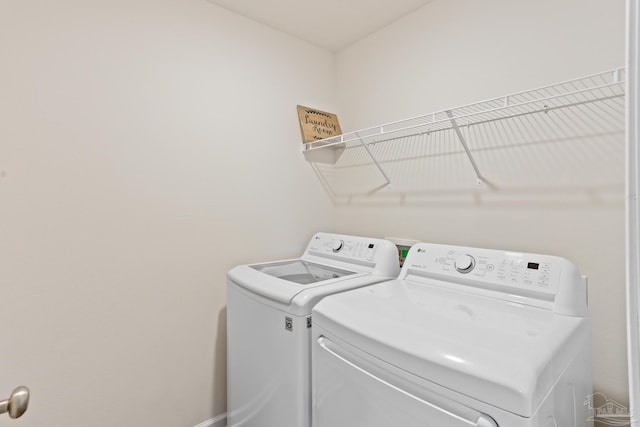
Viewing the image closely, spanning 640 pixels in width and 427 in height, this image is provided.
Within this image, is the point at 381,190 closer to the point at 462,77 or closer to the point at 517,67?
the point at 462,77

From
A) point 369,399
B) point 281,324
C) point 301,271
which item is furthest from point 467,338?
point 301,271

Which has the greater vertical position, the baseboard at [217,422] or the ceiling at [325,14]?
the ceiling at [325,14]

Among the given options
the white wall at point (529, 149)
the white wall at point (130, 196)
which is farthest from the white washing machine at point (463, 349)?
the white wall at point (130, 196)

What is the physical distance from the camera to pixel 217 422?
1781mm

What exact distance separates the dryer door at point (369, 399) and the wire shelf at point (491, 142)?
40.2 inches

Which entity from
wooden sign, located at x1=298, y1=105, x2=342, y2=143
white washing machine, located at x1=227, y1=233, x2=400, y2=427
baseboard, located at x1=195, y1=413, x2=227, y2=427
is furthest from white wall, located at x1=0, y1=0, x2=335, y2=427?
white washing machine, located at x1=227, y1=233, x2=400, y2=427

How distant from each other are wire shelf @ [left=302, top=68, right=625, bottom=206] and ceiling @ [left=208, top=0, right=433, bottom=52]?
67 centimetres

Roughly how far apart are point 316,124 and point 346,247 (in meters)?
0.93

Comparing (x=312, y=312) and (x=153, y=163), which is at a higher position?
(x=153, y=163)

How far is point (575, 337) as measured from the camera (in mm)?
955

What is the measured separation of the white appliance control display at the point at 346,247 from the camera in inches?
68.7

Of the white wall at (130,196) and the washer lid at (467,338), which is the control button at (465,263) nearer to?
the washer lid at (467,338)

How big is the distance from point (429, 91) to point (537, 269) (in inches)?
43.6

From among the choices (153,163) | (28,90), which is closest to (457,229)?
(153,163)
